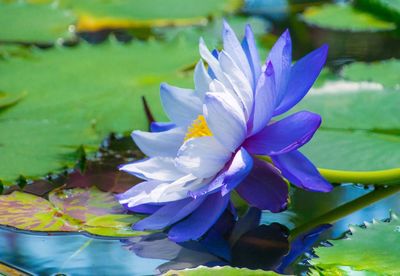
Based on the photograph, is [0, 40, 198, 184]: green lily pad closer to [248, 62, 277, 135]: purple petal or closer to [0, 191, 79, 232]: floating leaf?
[0, 191, 79, 232]: floating leaf

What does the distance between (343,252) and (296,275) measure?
0.08 meters

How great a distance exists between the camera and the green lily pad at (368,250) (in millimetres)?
1082

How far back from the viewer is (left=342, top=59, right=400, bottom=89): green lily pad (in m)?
1.96

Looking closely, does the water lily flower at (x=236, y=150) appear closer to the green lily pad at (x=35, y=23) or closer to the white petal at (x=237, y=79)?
the white petal at (x=237, y=79)

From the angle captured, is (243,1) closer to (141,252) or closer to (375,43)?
(375,43)

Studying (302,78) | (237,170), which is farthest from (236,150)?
(302,78)

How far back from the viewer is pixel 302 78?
4.33ft

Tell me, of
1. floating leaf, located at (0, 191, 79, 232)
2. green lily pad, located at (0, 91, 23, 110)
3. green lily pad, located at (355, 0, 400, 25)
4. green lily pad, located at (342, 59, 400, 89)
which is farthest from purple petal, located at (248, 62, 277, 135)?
green lily pad, located at (355, 0, 400, 25)

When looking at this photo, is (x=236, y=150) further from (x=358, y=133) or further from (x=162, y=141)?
(x=358, y=133)

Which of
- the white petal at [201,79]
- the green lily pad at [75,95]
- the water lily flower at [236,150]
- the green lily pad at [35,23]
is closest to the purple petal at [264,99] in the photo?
the water lily flower at [236,150]

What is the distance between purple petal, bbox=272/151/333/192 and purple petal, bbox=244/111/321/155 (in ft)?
0.08

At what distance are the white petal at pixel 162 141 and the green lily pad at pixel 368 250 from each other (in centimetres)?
36

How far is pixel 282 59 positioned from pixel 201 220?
0.29 metres

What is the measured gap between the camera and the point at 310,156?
5.10 ft
